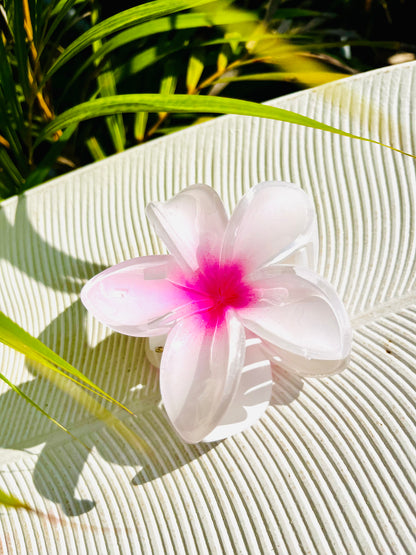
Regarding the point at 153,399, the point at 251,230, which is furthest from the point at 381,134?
the point at 153,399

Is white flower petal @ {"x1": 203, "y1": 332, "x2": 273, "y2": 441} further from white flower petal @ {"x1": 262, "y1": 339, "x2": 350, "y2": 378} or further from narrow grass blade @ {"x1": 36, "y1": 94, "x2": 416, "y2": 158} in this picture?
narrow grass blade @ {"x1": 36, "y1": 94, "x2": 416, "y2": 158}

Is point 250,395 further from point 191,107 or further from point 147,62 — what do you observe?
point 147,62

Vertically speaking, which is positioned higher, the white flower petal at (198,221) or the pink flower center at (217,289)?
the white flower petal at (198,221)

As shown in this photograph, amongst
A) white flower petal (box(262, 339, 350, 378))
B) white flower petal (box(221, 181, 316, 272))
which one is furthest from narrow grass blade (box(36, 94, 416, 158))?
white flower petal (box(262, 339, 350, 378))

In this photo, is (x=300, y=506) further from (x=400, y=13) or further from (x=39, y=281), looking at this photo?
(x=400, y=13)

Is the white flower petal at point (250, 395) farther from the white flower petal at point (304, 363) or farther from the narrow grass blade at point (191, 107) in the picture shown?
the narrow grass blade at point (191, 107)

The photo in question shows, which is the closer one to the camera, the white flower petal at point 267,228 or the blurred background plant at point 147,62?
the white flower petal at point 267,228

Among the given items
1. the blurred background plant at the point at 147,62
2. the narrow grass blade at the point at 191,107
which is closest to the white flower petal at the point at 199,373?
the narrow grass blade at the point at 191,107
